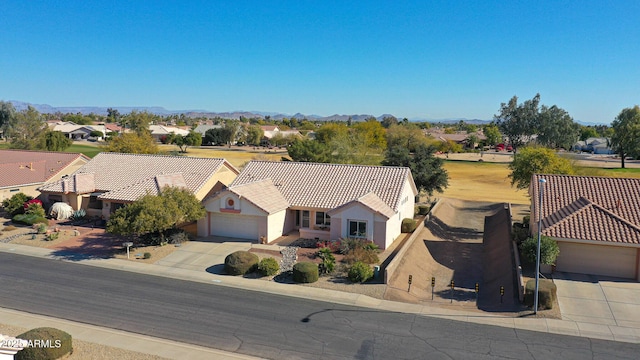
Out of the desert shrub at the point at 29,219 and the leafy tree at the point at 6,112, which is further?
the leafy tree at the point at 6,112

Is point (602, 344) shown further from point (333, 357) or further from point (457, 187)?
point (457, 187)

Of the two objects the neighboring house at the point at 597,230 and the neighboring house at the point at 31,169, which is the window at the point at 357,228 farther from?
the neighboring house at the point at 31,169

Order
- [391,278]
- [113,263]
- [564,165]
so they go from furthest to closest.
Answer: [564,165]
[113,263]
[391,278]

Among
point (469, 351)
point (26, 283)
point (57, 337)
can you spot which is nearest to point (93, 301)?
point (26, 283)

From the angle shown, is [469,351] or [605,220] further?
[605,220]

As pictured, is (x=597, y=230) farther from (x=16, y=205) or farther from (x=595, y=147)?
(x=595, y=147)

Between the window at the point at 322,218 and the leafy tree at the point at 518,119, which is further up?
the leafy tree at the point at 518,119

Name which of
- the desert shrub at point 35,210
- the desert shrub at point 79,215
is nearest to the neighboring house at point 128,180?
the desert shrub at point 79,215
